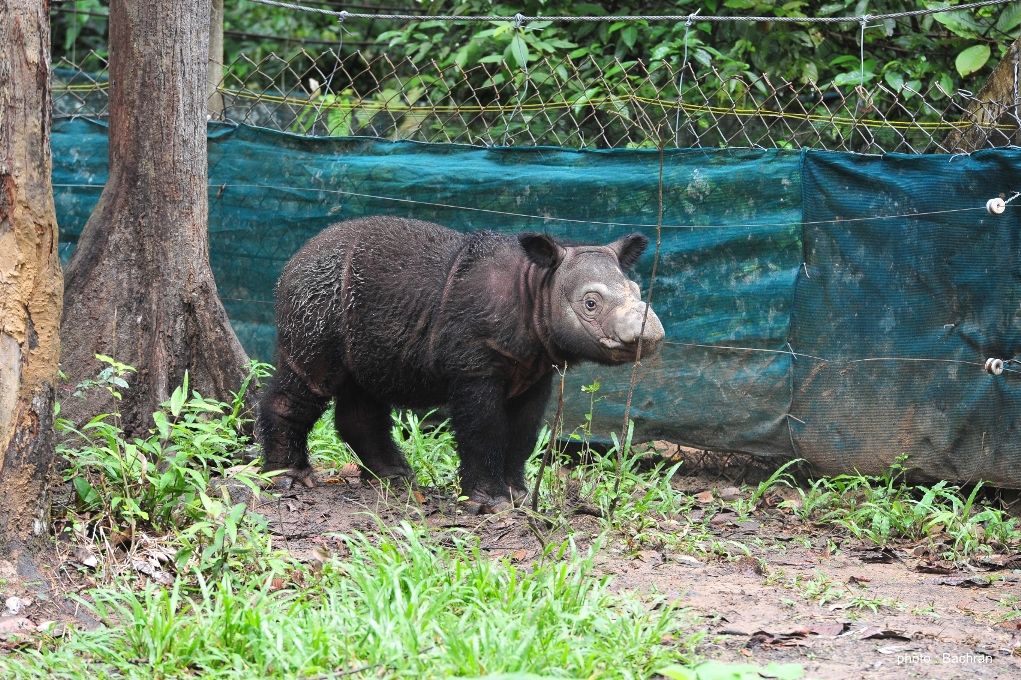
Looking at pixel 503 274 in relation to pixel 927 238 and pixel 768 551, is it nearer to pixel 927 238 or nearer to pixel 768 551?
pixel 768 551

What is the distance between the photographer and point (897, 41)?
795 centimetres

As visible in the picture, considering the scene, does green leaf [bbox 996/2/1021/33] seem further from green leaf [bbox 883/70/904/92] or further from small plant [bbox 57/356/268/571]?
small plant [bbox 57/356/268/571]

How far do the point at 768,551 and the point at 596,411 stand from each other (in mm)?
1652

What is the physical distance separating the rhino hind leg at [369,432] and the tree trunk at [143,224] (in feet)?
3.41

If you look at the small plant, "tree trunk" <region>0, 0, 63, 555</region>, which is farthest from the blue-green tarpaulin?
"tree trunk" <region>0, 0, 63, 555</region>

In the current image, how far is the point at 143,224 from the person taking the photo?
545cm

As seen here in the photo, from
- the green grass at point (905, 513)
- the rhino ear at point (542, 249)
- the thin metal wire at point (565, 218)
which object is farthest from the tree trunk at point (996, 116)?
the rhino ear at point (542, 249)

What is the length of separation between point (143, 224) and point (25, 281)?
60.1 inches

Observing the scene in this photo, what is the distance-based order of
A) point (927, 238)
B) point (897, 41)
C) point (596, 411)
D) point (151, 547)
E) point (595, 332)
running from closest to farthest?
point (151, 547) → point (595, 332) → point (927, 238) → point (596, 411) → point (897, 41)

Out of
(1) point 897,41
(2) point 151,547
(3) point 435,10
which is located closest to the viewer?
(2) point 151,547

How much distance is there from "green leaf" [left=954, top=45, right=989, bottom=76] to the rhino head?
3.00 m

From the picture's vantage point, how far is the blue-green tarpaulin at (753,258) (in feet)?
18.6

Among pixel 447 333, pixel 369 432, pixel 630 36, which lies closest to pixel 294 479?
pixel 369 432

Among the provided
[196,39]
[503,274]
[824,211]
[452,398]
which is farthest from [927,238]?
[196,39]
